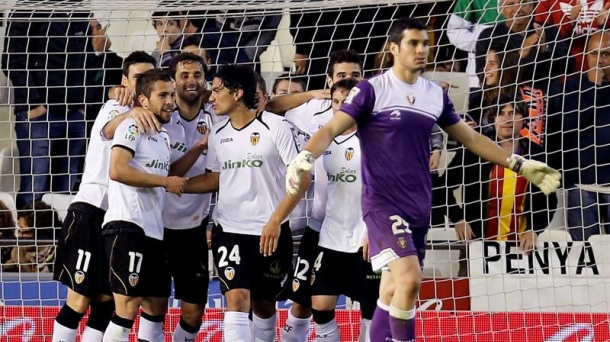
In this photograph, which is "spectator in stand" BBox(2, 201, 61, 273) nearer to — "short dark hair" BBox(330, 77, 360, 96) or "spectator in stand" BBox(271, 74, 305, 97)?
"spectator in stand" BBox(271, 74, 305, 97)

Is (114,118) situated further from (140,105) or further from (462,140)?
(462,140)

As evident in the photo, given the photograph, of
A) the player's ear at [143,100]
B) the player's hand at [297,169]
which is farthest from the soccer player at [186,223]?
the player's hand at [297,169]

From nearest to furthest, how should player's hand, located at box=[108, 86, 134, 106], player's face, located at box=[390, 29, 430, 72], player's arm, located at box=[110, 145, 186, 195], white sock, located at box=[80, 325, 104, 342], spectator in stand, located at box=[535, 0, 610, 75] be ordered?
player's face, located at box=[390, 29, 430, 72] < player's arm, located at box=[110, 145, 186, 195] < white sock, located at box=[80, 325, 104, 342] < player's hand, located at box=[108, 86, 134, 106] < spectator in stand, located at box=[535, 0, 610, 75]

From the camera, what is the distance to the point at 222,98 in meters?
7.79

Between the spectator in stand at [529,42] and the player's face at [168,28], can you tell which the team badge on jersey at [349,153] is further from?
the player's face at [168,28]

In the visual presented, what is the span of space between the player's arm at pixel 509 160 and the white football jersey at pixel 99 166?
232cm

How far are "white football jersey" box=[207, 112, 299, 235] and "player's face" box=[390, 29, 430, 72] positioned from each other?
125 centimetres

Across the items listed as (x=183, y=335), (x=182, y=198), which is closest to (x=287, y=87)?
(x=182, y=198)

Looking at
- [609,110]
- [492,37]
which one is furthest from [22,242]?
[609,110]

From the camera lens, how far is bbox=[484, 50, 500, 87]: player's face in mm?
9656

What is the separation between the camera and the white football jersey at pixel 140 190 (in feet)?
25.1

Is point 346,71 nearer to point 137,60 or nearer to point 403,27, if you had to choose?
point 137,60

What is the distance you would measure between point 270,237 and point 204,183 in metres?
0.66

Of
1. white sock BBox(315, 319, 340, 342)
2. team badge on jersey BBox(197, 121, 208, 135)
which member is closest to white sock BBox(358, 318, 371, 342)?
white sock BBox(315, 319, 340, 342)
